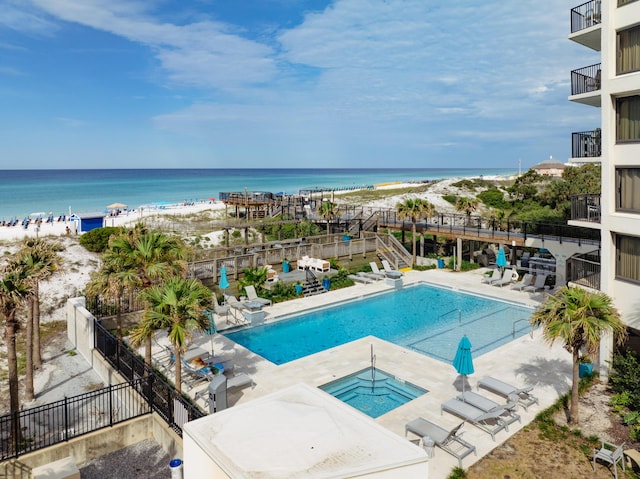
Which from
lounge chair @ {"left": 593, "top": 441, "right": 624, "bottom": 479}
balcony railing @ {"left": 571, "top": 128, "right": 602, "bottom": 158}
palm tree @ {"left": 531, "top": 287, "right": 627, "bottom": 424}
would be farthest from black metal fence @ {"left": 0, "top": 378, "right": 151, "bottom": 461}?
balcony railing @ {"left": 571, "top": 128, "right": 602, "bottom": 158}

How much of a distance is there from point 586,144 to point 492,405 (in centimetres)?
1022

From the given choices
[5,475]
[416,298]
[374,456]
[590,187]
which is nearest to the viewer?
[374,456]

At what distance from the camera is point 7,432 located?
11195 mm

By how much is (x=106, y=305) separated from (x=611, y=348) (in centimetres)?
1897

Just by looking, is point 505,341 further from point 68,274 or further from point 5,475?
point 68,274

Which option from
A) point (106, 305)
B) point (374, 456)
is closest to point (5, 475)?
point (374, 456)

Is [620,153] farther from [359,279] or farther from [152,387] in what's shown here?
[359,279]

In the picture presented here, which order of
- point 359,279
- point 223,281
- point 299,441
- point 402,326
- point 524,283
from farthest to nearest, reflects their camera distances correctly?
point 359,279
point 524,283
point 223,281
point 402,326
point 299,441

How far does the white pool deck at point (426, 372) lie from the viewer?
11.8 m

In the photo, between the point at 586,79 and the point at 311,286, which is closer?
the point at 586,79

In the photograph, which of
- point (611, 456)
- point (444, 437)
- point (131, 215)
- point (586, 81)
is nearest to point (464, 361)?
point (444, 437)

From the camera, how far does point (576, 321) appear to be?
11.1 m

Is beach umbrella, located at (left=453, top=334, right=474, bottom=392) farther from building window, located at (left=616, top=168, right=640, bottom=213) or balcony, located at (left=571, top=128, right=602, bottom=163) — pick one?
balcony, located at (left=571, top=128, right=602, bottom=163)

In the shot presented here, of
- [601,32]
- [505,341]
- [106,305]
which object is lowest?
[505,341]
